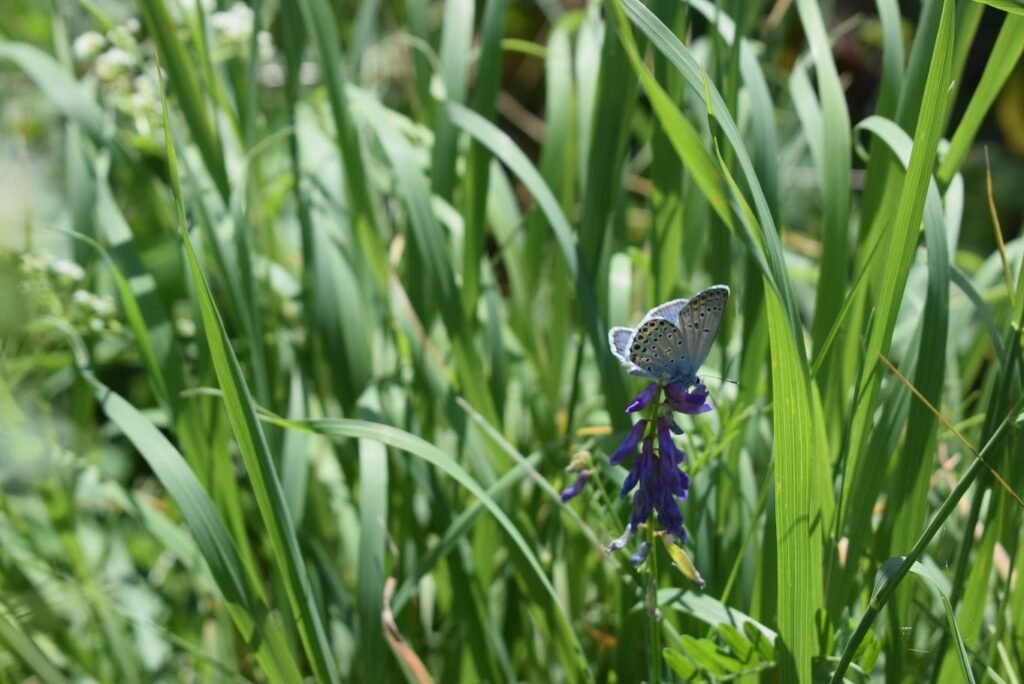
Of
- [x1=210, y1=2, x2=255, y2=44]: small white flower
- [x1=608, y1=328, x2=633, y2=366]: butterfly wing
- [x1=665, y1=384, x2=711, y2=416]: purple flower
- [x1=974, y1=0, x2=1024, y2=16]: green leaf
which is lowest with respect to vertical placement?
[x1=665, y1=384, x2=711, y2=416]: purple flower

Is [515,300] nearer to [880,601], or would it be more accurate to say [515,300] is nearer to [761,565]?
[761,565]

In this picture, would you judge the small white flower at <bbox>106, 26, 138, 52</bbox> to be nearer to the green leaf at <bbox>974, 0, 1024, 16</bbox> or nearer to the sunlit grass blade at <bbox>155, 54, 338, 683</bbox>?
the sunlit grass blade at <bbox>155, 54, 338, 683</bbox>

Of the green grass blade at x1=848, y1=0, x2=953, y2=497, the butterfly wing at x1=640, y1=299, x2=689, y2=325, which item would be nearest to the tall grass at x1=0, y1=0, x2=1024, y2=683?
the green grass blade at x1=848, y1=0, x2=953, y2=497

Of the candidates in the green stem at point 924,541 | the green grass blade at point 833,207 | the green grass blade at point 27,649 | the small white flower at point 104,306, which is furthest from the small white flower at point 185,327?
the green stem at point 924,541

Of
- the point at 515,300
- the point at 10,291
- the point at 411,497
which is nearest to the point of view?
the point at 411,497

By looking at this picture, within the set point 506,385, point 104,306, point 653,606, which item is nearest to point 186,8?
point 104,306

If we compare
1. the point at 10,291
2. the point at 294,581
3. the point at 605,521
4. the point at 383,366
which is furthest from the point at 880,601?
the point at 10,291

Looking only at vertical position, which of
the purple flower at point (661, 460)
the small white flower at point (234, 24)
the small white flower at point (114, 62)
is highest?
the small white flower at point (234, 24)

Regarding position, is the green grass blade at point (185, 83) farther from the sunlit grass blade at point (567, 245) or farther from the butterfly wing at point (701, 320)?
the butterfly wing at point (701, 320)
